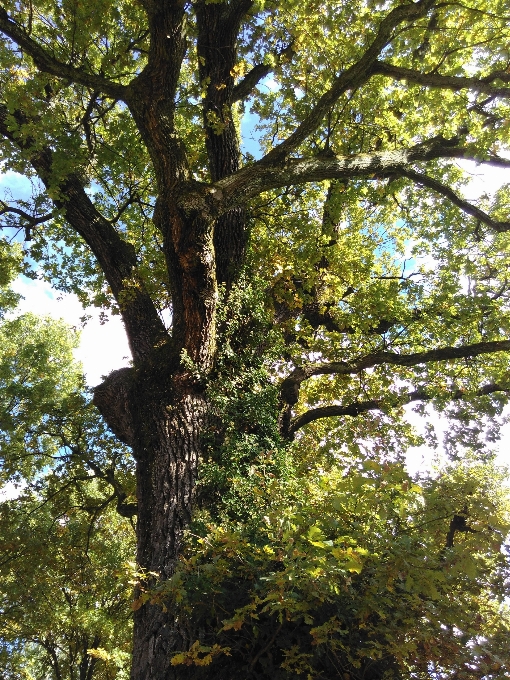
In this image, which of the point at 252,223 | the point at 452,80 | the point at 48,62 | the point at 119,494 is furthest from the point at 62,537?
the point at 452,80


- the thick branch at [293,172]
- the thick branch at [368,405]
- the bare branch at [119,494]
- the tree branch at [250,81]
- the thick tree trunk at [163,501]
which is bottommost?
the thick tree trunk at [163,501]

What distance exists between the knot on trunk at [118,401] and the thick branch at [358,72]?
3635mm

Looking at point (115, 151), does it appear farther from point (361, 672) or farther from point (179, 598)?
point (361, 672)

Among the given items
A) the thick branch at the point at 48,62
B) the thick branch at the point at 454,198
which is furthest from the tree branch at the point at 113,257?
the thick branch at the point at 454,198

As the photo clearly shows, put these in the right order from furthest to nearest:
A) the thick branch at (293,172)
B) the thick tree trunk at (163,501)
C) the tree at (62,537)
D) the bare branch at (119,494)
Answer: the tree at (62,537), the bare branch at (119,494), the thick branch at (293,172), the thick tree trunk at (163,501)

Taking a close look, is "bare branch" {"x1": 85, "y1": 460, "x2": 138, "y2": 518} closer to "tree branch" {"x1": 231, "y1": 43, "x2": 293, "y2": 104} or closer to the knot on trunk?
the knot on trunk

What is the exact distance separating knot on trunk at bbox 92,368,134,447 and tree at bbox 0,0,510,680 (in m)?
0.04

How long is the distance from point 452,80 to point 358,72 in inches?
50.9

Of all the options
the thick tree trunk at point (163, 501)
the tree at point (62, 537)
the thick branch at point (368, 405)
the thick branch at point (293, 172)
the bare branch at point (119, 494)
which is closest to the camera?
the thick tree trunk at point (163, 501)

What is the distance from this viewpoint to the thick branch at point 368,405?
7.70m

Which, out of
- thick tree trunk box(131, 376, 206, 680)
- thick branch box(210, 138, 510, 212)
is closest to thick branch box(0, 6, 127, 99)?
thick branch box(210, 138, 510, 212)

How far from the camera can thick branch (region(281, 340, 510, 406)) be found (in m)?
6.55

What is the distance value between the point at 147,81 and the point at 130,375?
3.99 m

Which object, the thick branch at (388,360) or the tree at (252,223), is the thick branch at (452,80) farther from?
the thick branch at (388,360)
